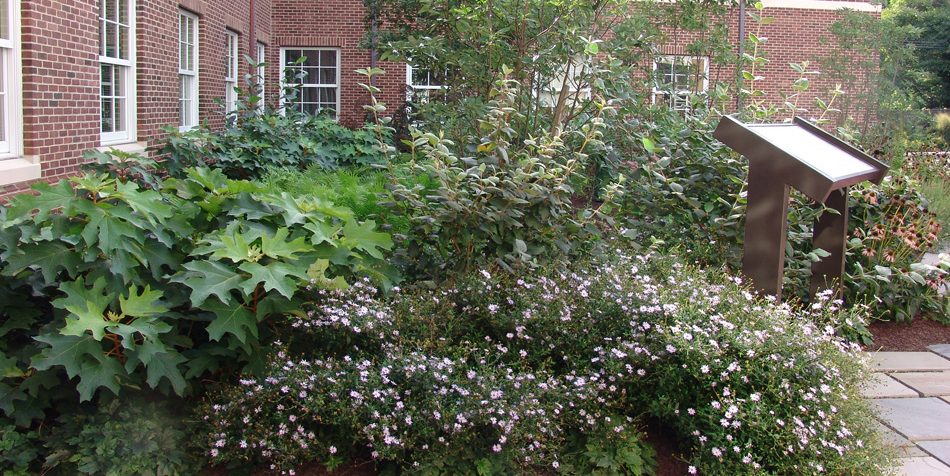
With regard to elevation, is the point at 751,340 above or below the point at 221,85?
below

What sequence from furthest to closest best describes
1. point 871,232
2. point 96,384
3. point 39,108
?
point 39,108, point 871,232, point 96,384

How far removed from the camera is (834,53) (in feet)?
A: 69.6

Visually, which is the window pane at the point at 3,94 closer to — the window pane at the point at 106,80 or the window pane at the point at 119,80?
the window pane at the point at 106,80

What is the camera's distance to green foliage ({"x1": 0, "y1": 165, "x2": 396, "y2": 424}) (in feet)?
12.3

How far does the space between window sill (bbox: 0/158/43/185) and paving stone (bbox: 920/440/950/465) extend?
670cm

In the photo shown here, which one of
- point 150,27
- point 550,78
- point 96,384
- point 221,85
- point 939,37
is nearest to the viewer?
point 96,384

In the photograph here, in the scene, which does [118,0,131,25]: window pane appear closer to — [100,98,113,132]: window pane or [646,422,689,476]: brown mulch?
[100,98,113,132]: window pane

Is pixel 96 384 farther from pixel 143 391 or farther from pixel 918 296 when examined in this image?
pixel 918 296

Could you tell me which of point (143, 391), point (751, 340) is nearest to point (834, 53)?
point (751, 340)

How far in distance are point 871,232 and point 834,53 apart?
16.0 m

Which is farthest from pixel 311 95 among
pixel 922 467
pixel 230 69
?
pixel 922 467

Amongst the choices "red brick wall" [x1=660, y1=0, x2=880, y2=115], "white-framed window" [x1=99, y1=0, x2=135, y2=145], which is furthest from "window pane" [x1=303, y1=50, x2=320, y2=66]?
"red brick wall" [x1=660, y1=0, x2=880, y2=115]

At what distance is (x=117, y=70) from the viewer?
10.3 meters

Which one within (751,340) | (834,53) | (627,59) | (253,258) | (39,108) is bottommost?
(751,340)
